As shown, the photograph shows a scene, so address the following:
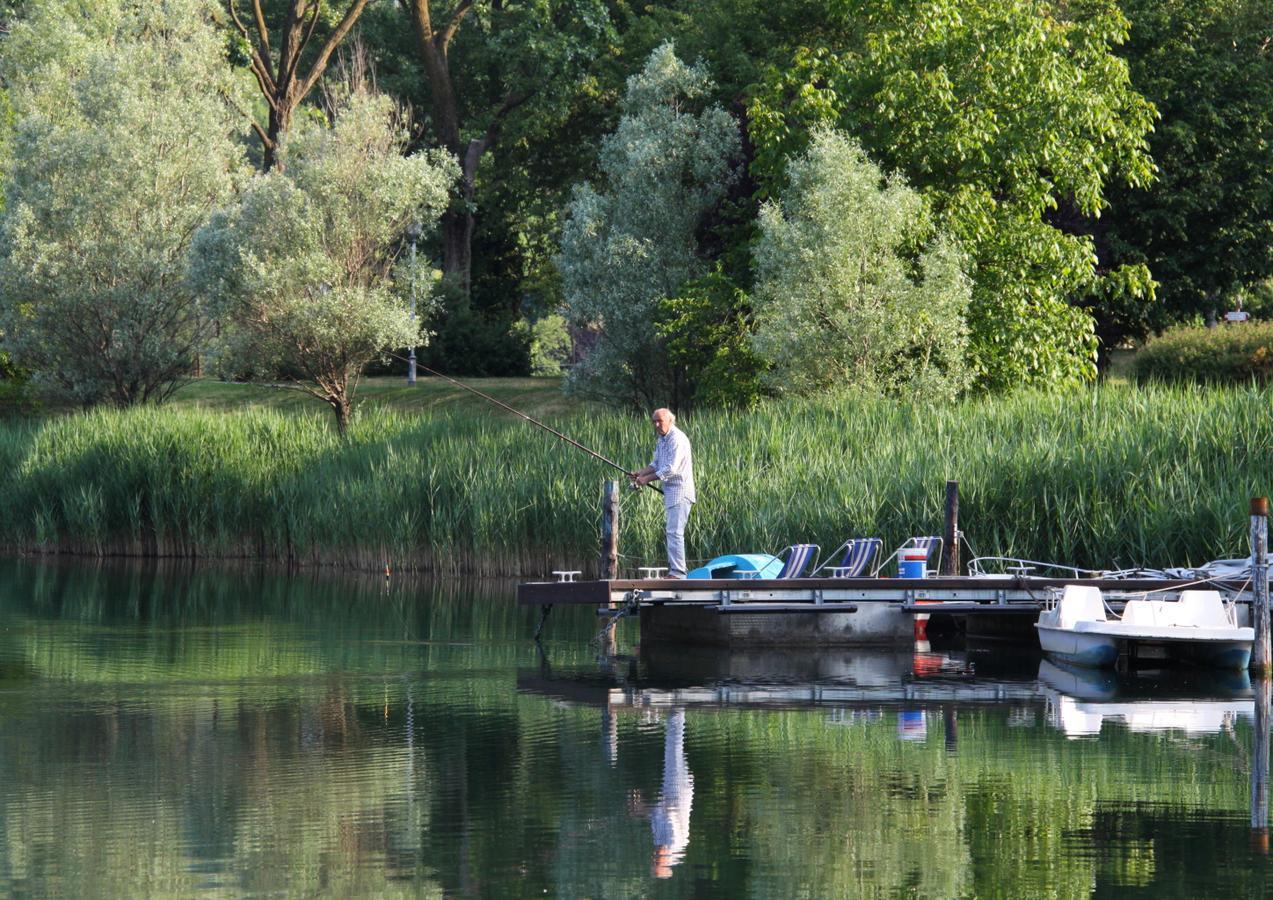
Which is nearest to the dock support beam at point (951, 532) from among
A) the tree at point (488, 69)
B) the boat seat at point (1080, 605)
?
Answer: the boat seat at point (1080, 605)

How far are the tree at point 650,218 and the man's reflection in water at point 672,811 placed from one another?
23093 mm

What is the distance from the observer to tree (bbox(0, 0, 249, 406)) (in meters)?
40.6

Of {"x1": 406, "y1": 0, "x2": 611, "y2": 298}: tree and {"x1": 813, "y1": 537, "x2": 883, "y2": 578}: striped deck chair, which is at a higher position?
{"x1": 406, "y1": 0, "x2": 611, "y2": 298}: tree

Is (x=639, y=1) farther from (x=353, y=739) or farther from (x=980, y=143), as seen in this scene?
(x=353, y=739)

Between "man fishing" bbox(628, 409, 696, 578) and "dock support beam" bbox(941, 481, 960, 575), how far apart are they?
314cm

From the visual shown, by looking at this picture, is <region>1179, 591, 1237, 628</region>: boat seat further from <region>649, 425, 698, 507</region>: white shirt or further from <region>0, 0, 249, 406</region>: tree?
<region>0, 0, 249, 406</region>: tree

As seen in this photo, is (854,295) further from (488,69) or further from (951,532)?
(488,69)

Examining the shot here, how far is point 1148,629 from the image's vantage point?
1925 cm

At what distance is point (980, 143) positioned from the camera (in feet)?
109

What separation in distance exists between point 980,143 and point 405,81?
72.0 feet

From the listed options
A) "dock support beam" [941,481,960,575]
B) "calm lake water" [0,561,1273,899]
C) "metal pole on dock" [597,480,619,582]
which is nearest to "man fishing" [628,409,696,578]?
"metal pole on dock" [597,480,619,582]

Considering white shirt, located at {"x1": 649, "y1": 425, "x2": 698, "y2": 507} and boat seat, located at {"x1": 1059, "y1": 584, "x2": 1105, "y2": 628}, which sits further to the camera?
white shirt, located at {"x1": 649, "y1": 425, "x2": 698, "y2": 507}

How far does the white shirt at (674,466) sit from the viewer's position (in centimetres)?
2145

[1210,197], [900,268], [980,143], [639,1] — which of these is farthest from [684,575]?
[639,1]
